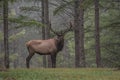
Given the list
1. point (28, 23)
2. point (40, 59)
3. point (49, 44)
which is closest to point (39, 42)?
point (49, 44)

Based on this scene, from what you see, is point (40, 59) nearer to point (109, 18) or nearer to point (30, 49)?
point (109, 18)

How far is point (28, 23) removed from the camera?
45.3ft

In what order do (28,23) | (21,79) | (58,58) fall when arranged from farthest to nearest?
1. (58,58)
2. (28,23)
3. (21,79)

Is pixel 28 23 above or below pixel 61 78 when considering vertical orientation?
above

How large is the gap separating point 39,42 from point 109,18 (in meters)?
11.6

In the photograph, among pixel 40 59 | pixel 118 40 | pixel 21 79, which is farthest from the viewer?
pixel 40 59

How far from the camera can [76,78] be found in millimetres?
11375

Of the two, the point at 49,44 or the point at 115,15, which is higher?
the point at 115,15

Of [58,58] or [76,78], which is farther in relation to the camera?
[58,58]

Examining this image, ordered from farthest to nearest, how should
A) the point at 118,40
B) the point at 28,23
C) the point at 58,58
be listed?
the point at 58,58 < the point at 118,40 < the point at 28,23

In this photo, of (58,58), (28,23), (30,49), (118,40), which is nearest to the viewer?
(28,23)

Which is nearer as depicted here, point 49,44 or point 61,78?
point 61,78

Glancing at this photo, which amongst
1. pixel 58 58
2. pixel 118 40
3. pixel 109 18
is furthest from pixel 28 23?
pixel 58 58

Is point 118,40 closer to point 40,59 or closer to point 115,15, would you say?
point 115,15
